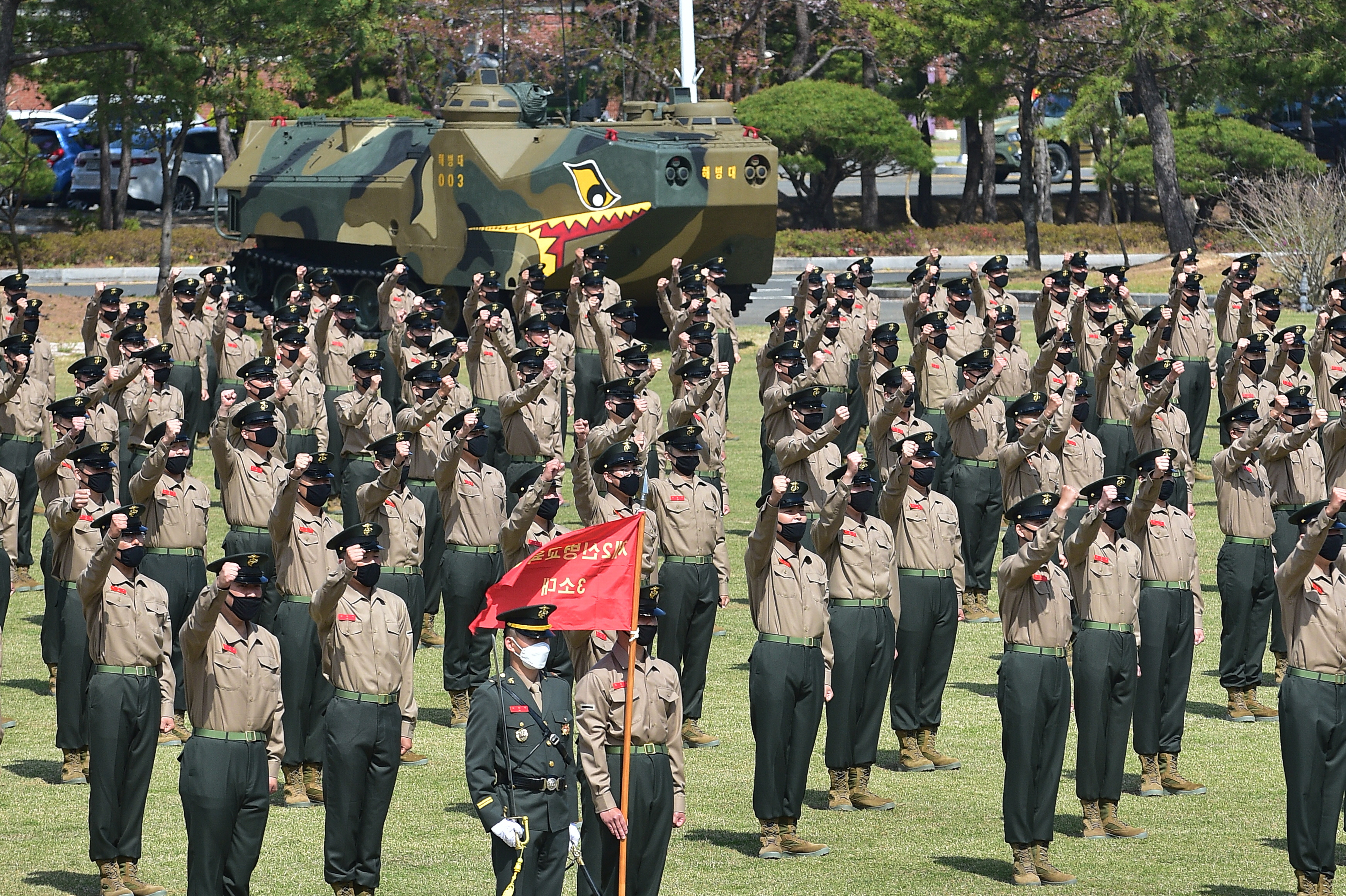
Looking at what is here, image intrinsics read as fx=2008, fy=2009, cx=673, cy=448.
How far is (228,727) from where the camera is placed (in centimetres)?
944

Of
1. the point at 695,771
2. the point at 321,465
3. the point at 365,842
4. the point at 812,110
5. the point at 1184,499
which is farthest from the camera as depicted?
the point at 812,110

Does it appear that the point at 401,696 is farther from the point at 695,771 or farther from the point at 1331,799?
the point at 1331,799

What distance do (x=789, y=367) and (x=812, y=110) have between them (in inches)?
1123

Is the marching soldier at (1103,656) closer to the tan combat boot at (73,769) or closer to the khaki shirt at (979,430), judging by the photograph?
the khaki shirt at (979,430)

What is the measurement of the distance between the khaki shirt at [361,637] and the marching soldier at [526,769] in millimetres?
1137

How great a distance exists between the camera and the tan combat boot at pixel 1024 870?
10.3m

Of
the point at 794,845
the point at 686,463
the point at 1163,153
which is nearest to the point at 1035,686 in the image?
the point at 794,845

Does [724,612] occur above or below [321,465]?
below

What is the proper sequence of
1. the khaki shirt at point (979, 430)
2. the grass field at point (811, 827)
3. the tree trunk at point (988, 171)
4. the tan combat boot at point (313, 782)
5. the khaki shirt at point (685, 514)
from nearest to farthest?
1. the grass field at point (811, 827)
2. the tan combat boot at point (313, 782)
3. the khaki shirt at point (685, 514)
4. the khaki shirt at point (979, 430)
5. the tree trunk at point (988, 171)

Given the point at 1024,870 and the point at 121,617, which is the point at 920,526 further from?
the point at 121,617

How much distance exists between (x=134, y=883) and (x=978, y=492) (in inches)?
321

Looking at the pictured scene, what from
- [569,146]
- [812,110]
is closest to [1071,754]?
[569,146]

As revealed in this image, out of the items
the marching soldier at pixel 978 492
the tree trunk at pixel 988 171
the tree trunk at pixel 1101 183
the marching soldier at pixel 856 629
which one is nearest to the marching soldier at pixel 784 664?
the marching soldier at pixel 856 629

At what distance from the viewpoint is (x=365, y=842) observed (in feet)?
32.0
